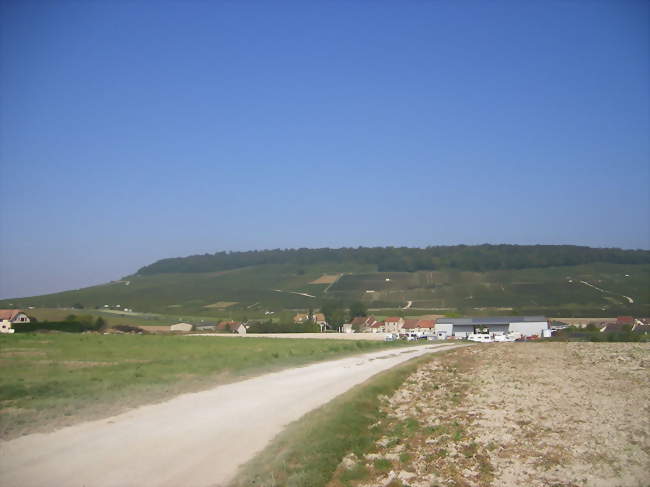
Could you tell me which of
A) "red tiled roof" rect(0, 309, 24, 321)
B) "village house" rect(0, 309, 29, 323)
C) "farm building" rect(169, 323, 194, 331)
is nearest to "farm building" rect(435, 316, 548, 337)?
"farm building" rect(169, 323, 194, 331)

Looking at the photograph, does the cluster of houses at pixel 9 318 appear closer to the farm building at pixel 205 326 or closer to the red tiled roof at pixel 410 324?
the farm building at pixel 205 326

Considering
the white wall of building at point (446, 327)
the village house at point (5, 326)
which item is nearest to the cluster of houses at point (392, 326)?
the white wall of building at point (446, 327)

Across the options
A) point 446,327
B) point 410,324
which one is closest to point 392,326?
point 410,324

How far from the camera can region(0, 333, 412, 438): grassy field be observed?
16.3 meters

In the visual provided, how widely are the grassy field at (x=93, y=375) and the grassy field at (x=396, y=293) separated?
71.3 m

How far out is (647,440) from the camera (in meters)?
12.8

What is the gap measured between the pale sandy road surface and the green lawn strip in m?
0.41

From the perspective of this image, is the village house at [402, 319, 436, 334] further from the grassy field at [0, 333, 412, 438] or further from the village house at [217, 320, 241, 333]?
the grassy field at [0, 333, 412, 438]

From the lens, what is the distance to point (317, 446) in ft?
43.0

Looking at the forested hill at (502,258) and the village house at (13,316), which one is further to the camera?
the forested hill at (502,258)

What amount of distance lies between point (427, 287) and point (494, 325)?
174ft

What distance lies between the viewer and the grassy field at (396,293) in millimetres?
115312

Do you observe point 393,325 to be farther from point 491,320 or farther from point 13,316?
point 13,316

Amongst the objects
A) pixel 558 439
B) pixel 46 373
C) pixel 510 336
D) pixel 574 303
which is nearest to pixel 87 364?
pixel 46 373
